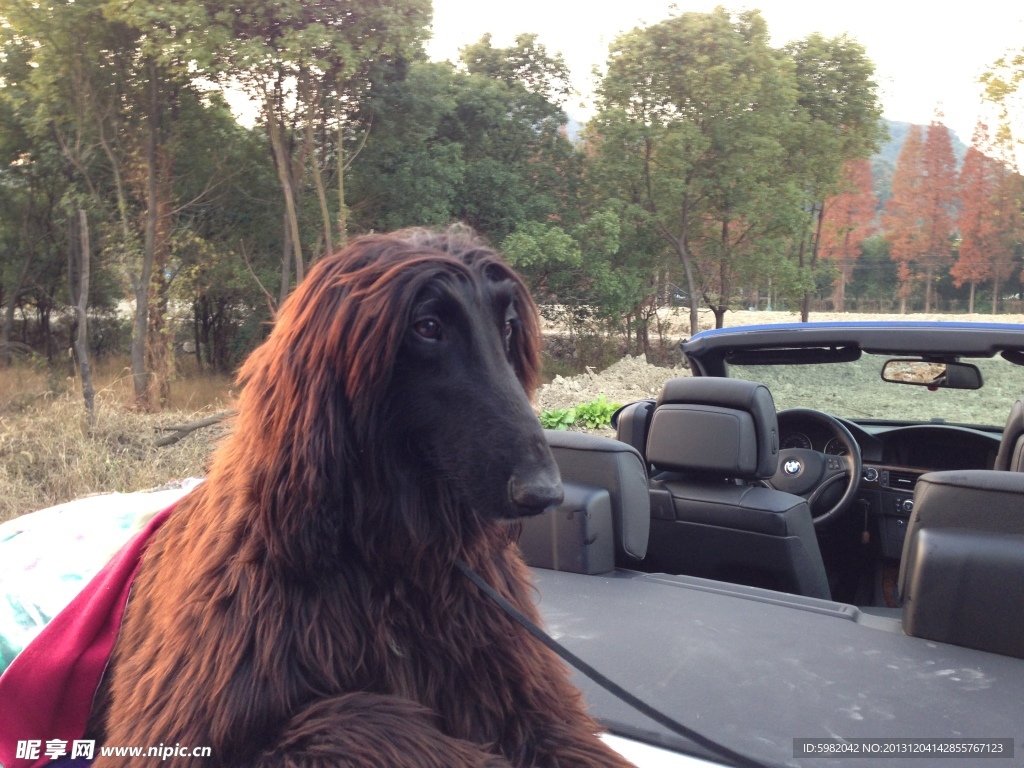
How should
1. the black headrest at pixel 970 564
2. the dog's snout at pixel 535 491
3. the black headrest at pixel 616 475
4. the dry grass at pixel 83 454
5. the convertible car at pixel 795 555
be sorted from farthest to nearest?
the dry grass at pixel 83 454 → the black headrest at pixel 616 475 → the black headrest at pixel 970 564 → the convertible car at pixel 795 555 → the dog's snout at pixel 535 491

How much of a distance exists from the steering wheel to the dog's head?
3410 millimetres

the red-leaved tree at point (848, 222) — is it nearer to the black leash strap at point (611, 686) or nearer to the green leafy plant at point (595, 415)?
the green leafy plant at point (595, 415)

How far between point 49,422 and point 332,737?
9984 mm

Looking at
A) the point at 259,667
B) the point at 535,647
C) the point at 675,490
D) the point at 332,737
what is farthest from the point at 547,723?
the point at 675,490

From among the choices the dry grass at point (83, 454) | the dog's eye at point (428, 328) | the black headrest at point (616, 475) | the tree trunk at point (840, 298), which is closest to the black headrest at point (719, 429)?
the black headrest at point (616, 475)

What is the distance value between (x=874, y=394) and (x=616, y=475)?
241cm

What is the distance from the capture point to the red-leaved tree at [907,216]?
4734 cm

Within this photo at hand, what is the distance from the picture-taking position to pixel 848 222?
124ft

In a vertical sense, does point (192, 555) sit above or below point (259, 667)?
above

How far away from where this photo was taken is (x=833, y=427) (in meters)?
4.91

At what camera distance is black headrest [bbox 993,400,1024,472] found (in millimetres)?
3143

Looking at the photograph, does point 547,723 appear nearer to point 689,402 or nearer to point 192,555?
point 192,555

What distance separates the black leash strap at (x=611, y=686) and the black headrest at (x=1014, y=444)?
80.4 inches

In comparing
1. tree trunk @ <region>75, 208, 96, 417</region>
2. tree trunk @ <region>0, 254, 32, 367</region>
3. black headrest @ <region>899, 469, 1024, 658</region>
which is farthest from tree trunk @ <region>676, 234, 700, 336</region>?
black headrest @ <region>899, 469, 1024, 658</region>
